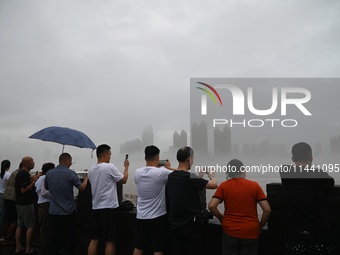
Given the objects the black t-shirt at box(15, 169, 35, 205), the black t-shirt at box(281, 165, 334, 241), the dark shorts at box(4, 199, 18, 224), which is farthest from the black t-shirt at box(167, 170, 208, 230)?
the dark shorts at box(4, 199, 18, 224)

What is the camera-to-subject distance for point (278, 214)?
8.86ft

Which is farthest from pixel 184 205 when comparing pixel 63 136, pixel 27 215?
pixel 27 215

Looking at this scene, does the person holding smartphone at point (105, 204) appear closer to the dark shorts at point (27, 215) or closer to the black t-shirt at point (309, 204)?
the dark shorts at point (27, 215)

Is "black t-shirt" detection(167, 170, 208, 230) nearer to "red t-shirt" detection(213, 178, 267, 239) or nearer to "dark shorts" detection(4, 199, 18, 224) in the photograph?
"red t-shirt" detection(213, 178, 267, 239)

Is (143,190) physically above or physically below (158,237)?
above

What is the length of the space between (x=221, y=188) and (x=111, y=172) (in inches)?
55.4

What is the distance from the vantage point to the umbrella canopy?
15.0 ft

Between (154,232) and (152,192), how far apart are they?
0.40m

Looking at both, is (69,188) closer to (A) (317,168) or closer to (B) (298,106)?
(A) (317,168)

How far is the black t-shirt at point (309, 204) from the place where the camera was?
2207 mm

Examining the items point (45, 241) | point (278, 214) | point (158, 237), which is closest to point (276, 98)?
point (278, 214)

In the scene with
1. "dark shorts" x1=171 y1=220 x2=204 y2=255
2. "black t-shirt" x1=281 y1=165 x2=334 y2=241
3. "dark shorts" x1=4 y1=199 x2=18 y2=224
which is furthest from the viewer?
"dark shorts" x1=4 y1=199 x2=18 y2=224

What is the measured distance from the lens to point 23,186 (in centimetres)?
440
